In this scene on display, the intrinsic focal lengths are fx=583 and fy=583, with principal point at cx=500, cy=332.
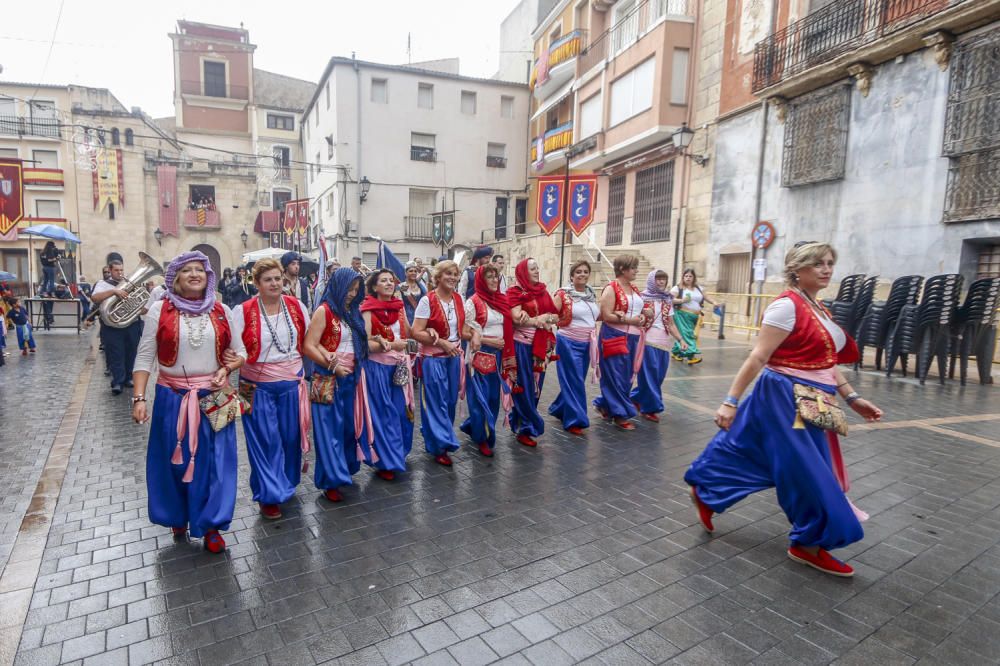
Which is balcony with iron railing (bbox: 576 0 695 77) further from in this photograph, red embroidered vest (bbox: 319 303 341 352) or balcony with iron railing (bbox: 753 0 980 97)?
red embroidered vest (bbox: 319 303 341 352)

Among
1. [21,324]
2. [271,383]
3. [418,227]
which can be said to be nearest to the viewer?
[271,383]

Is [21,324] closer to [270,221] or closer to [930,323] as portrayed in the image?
[930,323]

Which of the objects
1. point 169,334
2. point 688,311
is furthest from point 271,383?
point 688,311

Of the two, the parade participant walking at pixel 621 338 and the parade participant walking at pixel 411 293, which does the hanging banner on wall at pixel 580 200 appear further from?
the parade participant walking at pixel 621 338

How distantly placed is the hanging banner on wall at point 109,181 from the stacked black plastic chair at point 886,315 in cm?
3535

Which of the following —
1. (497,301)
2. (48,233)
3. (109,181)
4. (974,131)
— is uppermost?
(109,181)

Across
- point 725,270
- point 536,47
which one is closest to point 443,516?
point 725,270

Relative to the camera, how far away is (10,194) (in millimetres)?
11945

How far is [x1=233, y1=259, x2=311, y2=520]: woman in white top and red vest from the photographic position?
3.79 metres

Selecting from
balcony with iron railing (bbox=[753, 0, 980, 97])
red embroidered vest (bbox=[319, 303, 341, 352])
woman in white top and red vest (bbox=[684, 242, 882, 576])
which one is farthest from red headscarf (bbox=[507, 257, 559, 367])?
balcony with iron railing (bbox=[753, 0, 980, 97])

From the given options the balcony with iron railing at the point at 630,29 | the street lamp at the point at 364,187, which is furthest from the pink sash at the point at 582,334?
the street lamp at the point at 364,187

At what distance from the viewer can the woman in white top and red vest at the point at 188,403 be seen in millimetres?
3326

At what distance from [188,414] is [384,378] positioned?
61.4 inches

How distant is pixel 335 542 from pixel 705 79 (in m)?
18.3
